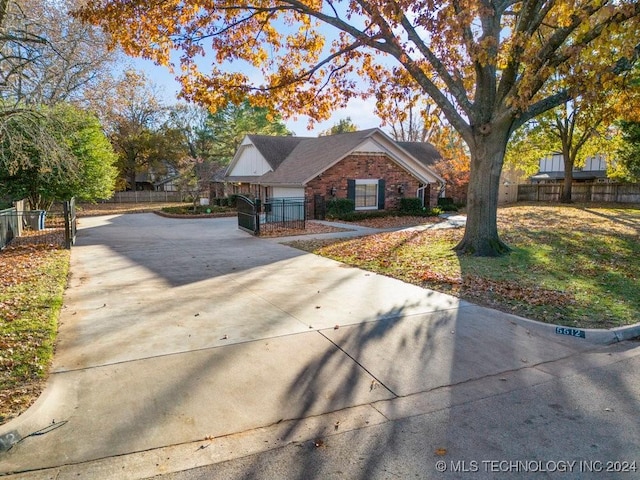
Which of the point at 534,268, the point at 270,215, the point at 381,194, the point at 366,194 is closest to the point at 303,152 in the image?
the point at 366,194

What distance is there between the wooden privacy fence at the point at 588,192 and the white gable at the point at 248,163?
73.4 feet

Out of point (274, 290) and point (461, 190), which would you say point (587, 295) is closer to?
point (274, 290)

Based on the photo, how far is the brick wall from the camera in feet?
69.3

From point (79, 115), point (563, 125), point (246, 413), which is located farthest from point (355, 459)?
point (563, 125)

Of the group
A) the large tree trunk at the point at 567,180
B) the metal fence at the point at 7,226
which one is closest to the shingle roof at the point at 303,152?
the large tree trunk at the point at 567,180

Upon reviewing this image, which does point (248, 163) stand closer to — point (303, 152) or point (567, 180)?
point (303, 152)

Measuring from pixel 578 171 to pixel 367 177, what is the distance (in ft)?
132

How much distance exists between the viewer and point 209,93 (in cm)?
1248

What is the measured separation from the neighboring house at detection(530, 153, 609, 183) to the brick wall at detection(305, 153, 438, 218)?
91.5ft

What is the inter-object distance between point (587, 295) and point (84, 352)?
315 inches

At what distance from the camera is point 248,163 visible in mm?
29422

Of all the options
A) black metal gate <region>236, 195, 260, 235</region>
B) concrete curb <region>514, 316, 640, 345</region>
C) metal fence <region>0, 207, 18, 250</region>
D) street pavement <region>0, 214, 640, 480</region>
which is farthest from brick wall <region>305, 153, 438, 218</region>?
concrete curb <region>514, 316, 640, 345</region>

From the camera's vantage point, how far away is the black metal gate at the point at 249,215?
1628 centimetres

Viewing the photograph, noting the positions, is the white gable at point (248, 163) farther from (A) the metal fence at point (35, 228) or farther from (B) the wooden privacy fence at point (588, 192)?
(B) the wooden privacy fence at point (588, 192)
